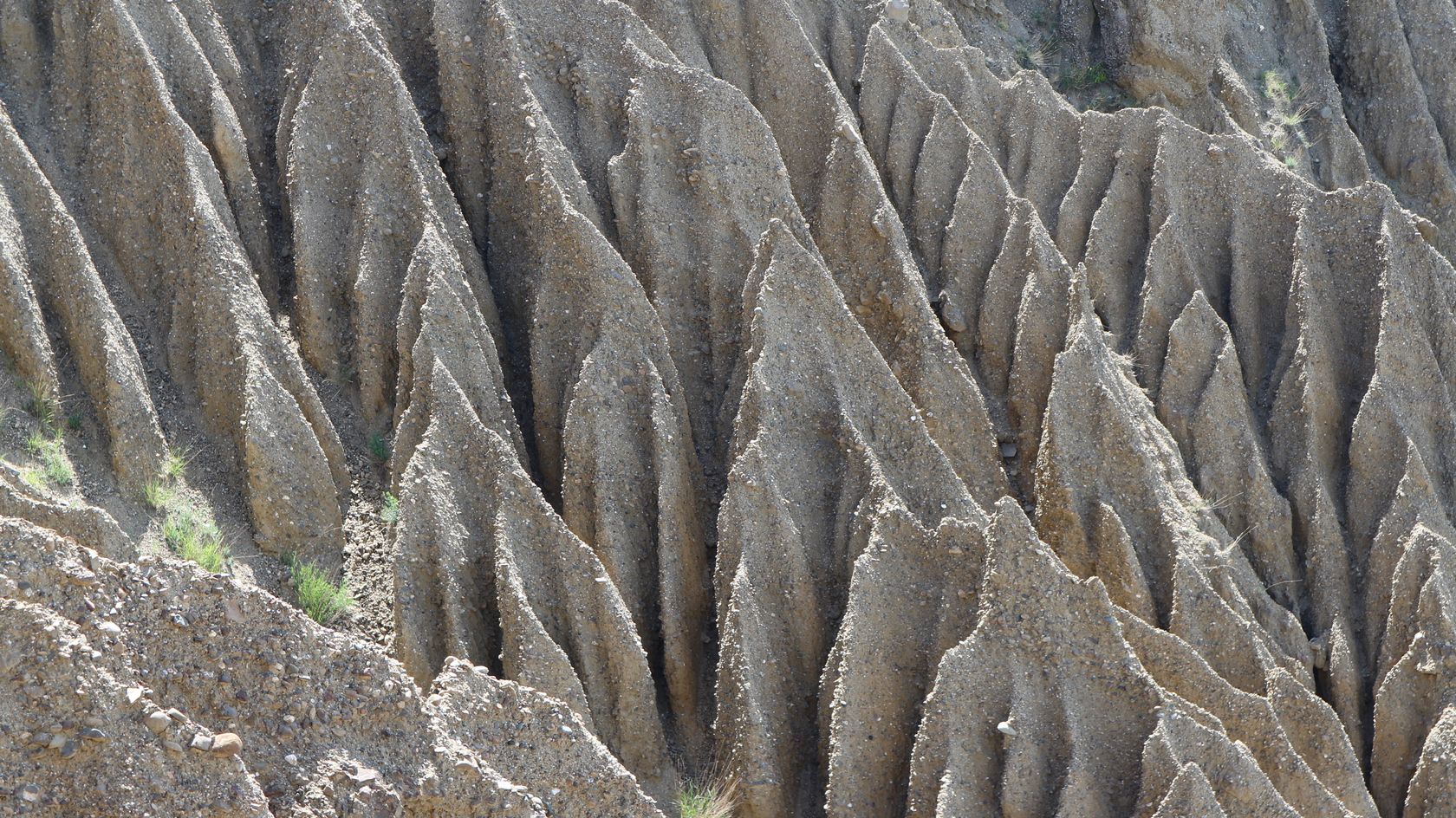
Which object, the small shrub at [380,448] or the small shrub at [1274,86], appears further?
the small shrub at [1274,86]

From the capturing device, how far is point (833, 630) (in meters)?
12.0

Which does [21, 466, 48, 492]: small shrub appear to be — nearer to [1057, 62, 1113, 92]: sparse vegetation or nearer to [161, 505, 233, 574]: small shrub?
[161, 505, 233, 574]: small shrub

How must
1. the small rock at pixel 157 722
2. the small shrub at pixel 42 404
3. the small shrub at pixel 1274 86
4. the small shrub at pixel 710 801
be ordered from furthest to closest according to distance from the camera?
the small shrub at pixel 1274 86, the small shrub at pixel 42 404, the small shrub at pixel 710 801, the small rock at pixel 157 722

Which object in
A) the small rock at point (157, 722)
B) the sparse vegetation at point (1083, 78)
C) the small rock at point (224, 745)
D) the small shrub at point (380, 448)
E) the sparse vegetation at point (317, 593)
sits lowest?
the small rock at point (224, 745)

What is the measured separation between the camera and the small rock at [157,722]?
680 cm

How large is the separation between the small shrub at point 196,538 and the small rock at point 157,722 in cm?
435

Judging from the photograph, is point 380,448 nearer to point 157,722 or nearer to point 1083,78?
point 157,722

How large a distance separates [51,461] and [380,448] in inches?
103

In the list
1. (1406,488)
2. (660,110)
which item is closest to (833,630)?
(660,110)

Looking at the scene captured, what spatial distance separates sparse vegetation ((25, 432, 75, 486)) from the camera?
35.8 feet

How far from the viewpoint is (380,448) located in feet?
41.9

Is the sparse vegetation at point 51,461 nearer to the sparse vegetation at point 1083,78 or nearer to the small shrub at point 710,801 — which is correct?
the small shrub at point 710,801

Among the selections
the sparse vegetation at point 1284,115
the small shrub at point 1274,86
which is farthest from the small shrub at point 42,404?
the small shrub at point 1274,86

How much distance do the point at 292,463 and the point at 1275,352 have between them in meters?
10.5
